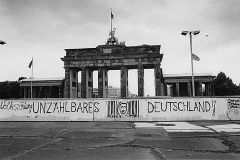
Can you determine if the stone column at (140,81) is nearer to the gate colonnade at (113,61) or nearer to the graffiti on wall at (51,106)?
the gate colonnade at (113,61)

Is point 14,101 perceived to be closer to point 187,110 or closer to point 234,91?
point 187,110

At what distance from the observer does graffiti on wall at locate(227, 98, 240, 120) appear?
661 inches

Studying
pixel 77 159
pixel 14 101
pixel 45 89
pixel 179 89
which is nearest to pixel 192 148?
pixel 77 159

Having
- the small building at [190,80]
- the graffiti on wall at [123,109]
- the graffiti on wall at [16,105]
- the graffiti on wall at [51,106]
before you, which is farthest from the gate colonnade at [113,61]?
the graffiti on wall at [16,105]

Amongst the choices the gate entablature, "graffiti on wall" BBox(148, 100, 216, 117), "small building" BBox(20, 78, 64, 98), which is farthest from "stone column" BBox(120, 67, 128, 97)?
"graffiti on wall" BBox(148, 100, 216, 117)

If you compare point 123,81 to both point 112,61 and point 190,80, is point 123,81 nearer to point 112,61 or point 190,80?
point 112,61

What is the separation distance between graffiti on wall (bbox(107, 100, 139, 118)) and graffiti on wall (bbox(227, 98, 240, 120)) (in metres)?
6.29

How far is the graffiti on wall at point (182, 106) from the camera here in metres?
16.9

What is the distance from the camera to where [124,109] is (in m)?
17.2

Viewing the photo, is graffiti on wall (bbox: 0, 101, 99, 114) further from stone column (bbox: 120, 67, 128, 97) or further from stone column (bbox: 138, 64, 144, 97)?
stone column (bbox: 120, 67, 128, 97)

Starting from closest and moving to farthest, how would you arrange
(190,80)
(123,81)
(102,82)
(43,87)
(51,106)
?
(51,106) → (123,81) → (102,82) → (190,80) → (43,87)

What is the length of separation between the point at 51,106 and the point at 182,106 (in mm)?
9284

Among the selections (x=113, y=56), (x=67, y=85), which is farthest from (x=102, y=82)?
(x=67, y=85)

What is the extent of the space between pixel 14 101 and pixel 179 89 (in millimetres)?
52889
